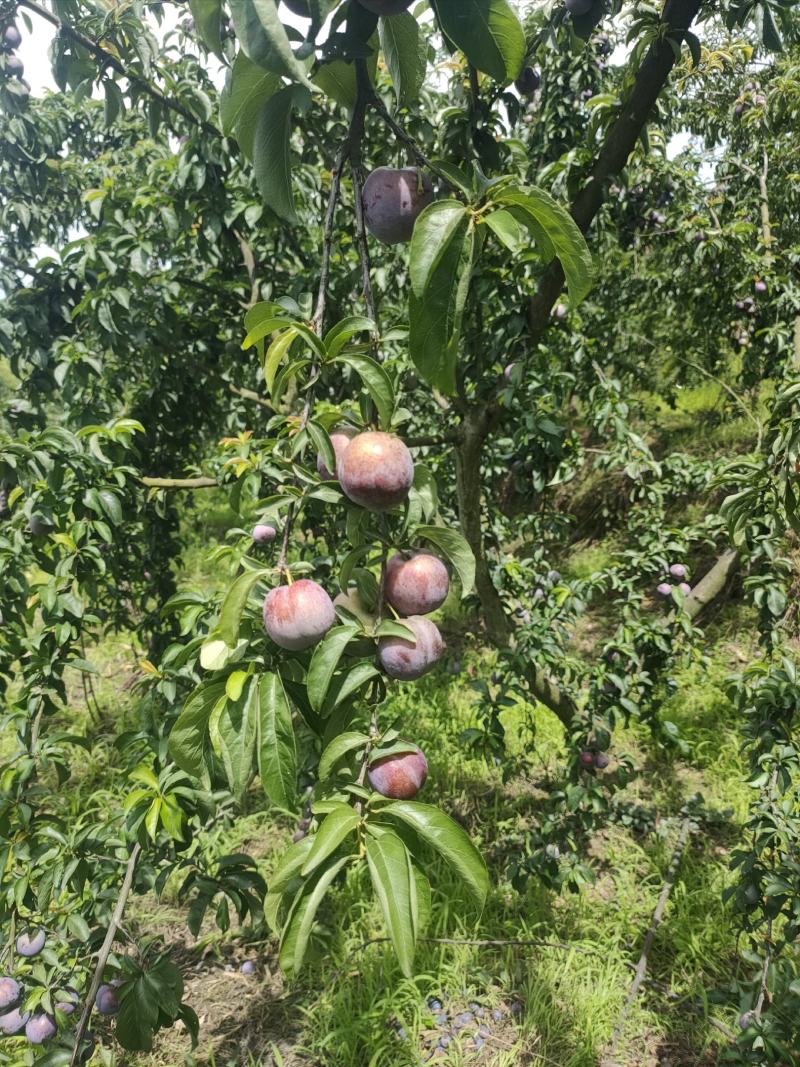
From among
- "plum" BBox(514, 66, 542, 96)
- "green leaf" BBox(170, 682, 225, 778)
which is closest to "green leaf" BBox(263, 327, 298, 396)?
"green leaf" BBox(170, 682, 225, 778)

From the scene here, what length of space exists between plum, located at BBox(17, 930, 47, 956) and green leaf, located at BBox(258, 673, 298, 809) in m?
1.27

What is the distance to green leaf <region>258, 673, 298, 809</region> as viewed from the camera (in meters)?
0.64

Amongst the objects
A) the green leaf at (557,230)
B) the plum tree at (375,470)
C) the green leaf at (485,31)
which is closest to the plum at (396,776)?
the plum tree at (375,470)

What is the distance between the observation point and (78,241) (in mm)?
2039

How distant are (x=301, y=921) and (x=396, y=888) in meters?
0.09

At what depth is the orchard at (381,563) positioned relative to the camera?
63cm

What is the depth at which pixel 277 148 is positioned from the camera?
66 centimetres

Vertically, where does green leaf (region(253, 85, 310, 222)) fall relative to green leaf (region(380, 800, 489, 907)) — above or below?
above

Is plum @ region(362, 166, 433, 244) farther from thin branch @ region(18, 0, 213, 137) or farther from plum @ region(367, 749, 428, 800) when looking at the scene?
thin branch @ region(18, 0, 213, 137)

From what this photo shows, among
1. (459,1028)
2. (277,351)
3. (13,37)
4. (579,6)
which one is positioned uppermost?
(13,37)

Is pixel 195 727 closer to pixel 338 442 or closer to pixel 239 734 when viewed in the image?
pixel 239 734

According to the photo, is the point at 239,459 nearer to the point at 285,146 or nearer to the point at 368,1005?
the point at 285,146

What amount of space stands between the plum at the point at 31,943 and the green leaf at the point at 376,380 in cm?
157

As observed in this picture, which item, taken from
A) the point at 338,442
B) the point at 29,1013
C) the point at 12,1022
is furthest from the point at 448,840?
the point at 12,1022
